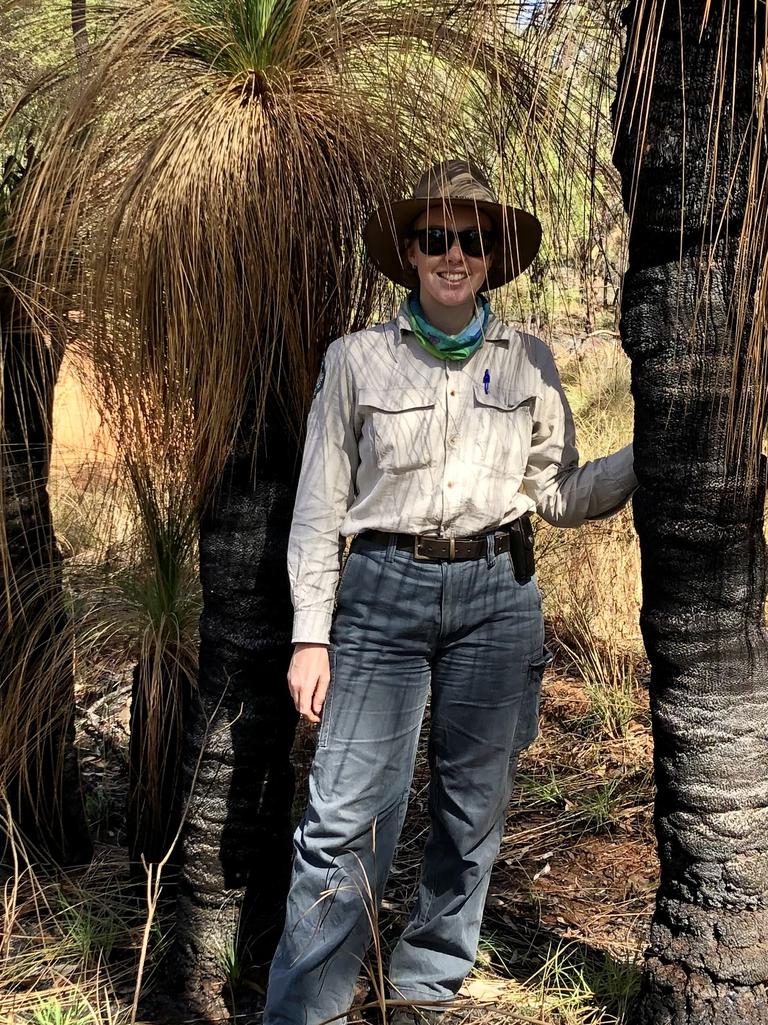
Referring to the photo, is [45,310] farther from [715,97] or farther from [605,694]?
[605,694]

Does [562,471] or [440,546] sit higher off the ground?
[562,471]

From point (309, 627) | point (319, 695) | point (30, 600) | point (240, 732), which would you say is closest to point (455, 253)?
point (309, 627)

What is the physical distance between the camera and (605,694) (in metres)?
4.41

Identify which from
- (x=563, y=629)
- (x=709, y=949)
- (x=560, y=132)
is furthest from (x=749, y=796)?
(x=563, y=629)

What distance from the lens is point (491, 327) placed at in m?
2.49

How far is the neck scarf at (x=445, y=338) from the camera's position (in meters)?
2.41

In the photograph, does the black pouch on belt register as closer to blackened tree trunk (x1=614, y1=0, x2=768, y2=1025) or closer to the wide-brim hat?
blackened tree trunk (x1=614, y1=0, x2=768, y2=1025)

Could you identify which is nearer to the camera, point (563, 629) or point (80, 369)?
point (80, 369)

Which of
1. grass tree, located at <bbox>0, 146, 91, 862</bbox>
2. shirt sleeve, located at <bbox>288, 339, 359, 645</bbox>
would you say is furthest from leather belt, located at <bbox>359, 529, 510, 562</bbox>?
grass tree, located at <bbox>0, 146, 91, 862</bbox>

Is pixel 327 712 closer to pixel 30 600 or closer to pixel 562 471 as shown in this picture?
pixel 562 471

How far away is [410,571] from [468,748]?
419 mm

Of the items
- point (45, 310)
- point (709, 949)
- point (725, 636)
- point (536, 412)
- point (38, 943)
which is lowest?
point (38, 943)

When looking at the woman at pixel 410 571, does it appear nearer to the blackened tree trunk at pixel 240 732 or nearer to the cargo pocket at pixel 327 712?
the cargo pocket at pixel 327 712

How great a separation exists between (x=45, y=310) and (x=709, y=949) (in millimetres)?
2219
